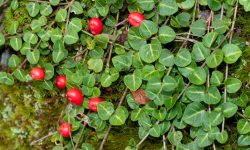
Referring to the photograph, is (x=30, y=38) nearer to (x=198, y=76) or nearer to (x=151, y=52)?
(x=151, y=52)

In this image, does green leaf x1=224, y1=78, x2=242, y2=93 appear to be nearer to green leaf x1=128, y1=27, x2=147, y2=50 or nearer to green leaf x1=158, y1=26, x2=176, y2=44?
green leaf x1=158, y1=26, x2=176, y2=44

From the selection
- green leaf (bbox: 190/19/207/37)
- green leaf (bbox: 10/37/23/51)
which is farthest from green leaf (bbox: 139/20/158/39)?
green leaf (bbox: 10/37/23/51)

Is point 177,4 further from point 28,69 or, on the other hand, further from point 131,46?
point 28,69

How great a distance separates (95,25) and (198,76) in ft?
4.35

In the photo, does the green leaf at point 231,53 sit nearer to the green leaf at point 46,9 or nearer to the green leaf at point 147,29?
the green leaf at point 147,29

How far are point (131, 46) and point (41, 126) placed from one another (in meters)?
2.06

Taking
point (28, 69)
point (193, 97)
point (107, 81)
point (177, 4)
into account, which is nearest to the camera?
point (193, 97)

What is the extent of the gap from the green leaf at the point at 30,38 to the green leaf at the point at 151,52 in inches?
58.0

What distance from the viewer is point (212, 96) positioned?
6.67ft

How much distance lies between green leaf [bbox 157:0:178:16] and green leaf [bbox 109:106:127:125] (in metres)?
1.23

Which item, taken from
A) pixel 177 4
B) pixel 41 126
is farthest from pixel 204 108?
pixel 41 126

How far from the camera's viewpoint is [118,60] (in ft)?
7.79

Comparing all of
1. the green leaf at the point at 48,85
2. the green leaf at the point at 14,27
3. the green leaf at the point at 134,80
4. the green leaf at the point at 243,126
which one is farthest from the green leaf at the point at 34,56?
the green leaf at the point at 243,126

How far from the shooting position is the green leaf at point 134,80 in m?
2.29
